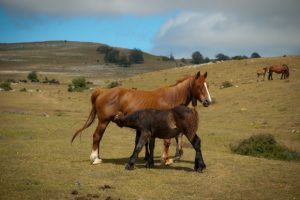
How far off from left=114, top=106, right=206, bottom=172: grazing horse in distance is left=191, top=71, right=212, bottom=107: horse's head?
3.46 ft

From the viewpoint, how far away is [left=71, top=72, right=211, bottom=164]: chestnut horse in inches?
534

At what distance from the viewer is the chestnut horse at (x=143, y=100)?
44.5ft

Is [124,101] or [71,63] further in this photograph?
[71,63]

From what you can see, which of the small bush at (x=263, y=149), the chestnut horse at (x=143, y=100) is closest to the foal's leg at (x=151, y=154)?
the chestnut horse at (x=143, y=100)

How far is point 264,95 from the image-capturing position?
123 ft

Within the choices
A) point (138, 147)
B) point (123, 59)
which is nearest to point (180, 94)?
point (138, 147)

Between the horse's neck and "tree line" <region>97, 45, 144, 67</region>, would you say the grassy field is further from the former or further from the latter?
"tree line" <region>97, 45, 144, 67</region>

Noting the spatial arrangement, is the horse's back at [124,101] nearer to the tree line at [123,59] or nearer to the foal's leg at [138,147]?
the foal's leg at [138,147]

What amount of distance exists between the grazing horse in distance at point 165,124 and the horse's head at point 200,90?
41.6 inches

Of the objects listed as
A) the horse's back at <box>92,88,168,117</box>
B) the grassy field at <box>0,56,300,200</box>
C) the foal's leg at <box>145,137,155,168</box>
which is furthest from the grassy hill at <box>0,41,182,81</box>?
the foal's leg at <box>145,137,155,168</box>

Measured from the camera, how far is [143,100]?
13.8 m

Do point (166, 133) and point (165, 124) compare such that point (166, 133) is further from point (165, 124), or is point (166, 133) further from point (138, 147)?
point (138, 147)

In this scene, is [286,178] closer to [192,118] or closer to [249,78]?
[192,118]

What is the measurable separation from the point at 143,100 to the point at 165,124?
1.51 m
